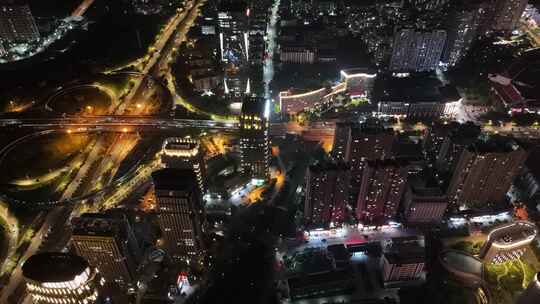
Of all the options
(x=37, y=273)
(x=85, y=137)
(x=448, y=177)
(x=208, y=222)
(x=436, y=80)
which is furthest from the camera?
(x=436, y=80)

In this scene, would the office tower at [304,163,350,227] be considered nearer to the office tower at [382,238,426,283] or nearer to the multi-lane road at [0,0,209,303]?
the office tower at [382,238,426,283]

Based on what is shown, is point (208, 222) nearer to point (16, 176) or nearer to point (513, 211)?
point (16, 176)

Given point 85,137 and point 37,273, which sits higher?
point 37,273

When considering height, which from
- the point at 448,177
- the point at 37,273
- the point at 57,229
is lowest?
the point at 57,229

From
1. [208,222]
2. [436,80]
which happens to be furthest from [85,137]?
[436,80]

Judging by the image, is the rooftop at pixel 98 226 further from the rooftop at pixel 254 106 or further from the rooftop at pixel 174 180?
the rooftop at pixel 254 106

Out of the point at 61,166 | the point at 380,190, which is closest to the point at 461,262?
the point at 380,190
